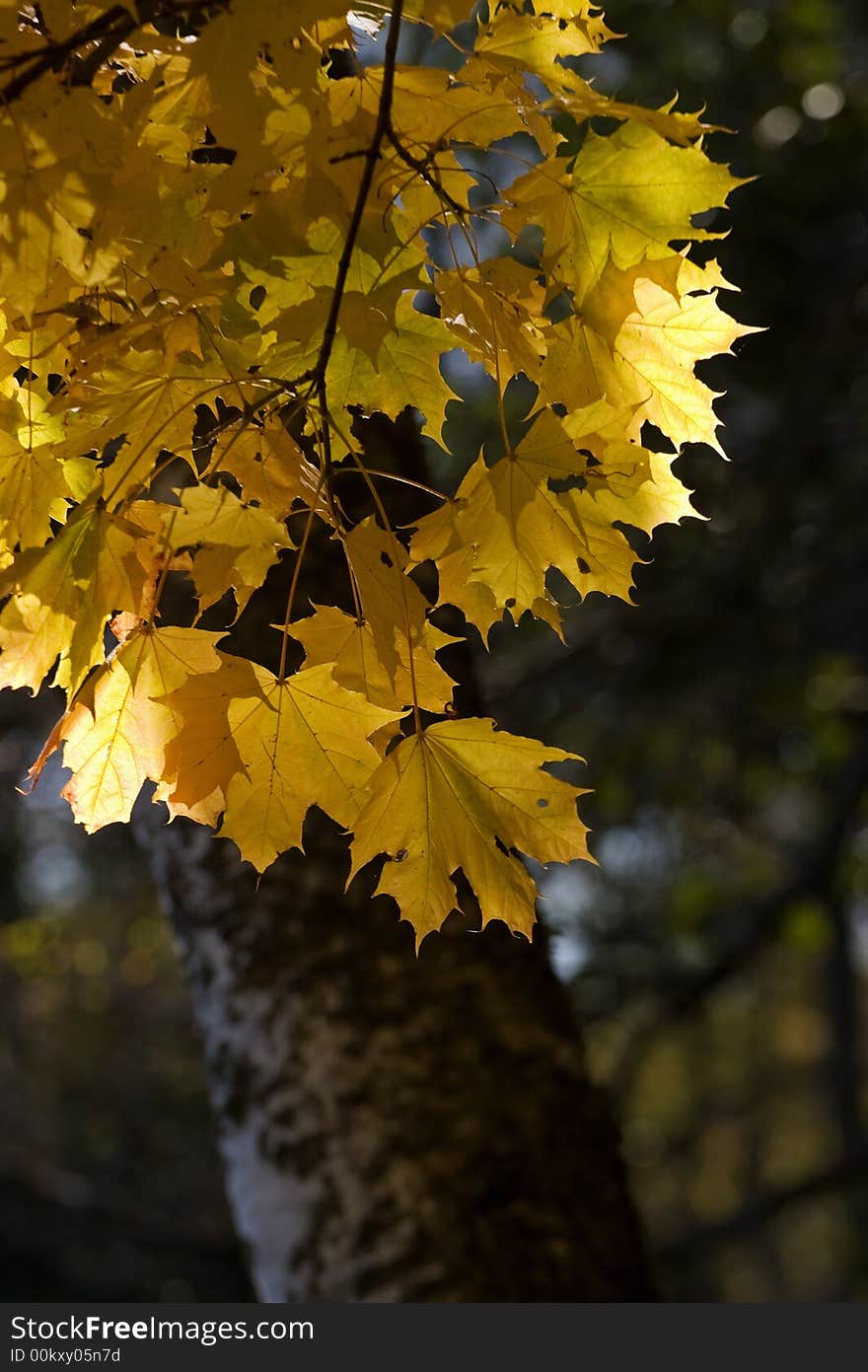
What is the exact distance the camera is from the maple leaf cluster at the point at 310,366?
0.76 meters

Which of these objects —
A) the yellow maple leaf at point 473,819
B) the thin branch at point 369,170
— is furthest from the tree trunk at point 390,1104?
the thin branch at point 369,170

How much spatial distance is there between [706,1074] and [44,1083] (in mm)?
11568

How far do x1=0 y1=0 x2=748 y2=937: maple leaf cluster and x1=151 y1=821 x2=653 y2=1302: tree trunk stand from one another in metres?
0.81

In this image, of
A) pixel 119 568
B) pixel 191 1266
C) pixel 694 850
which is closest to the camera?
pixel 119 568

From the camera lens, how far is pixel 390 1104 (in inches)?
66.8

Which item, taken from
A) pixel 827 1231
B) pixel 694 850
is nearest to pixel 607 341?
pixel 694 850

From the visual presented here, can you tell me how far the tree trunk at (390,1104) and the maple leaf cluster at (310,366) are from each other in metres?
0.81

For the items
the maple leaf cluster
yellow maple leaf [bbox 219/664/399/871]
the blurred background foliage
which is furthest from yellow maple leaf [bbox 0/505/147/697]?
the blurred background foliage

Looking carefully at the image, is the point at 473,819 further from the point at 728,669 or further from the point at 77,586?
the point at 728,669

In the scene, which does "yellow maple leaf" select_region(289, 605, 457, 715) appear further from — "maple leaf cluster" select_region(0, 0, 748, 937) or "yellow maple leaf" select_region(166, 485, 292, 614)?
"yellow maple leaf" select_region(166, 485, 292, 614)

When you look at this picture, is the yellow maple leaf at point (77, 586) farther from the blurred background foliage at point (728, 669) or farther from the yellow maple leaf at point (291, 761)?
the blurred background foliage at point (728, 669)

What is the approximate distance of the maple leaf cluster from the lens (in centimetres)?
76

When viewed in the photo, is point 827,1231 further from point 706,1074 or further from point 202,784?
point 202,784

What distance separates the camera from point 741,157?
3.60m
